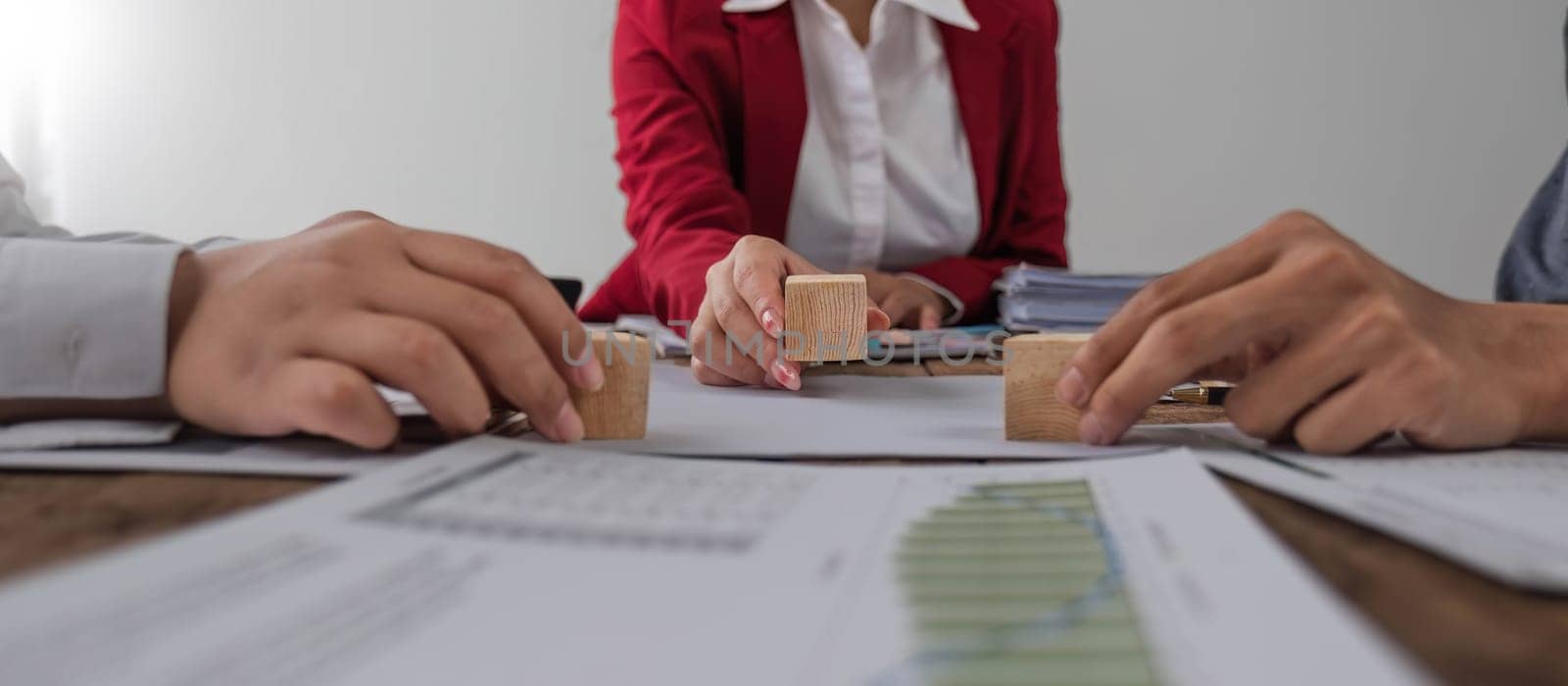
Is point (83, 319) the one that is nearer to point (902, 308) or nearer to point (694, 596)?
point (694, 596)

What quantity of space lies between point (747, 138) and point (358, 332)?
863mm

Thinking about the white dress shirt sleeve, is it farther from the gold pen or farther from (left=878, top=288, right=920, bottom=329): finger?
(left=878, top=288, right=920, bottom=329): finger

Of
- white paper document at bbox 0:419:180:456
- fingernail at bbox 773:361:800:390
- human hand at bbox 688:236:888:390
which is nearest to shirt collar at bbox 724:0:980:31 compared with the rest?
human hand at bbox 688:236:888:390

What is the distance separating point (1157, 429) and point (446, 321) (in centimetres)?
38

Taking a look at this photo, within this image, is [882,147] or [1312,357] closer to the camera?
[1312,357]

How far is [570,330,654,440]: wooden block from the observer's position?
0.46 m

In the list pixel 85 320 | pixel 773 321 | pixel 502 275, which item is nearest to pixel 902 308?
pixel 773 321

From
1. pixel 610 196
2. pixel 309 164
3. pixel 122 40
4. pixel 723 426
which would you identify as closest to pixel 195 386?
pixel 723 426

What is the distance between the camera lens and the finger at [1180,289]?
43cm

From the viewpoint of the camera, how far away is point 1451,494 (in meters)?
0.34

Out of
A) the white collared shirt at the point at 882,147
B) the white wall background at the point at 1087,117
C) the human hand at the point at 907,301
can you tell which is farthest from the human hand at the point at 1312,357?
the white wall background at the point at 1087,117

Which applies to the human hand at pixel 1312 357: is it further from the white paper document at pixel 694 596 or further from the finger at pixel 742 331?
the finger at pixel 742 331

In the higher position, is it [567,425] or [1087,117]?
[1087,117]

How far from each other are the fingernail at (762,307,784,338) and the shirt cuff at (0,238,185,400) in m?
0.34
